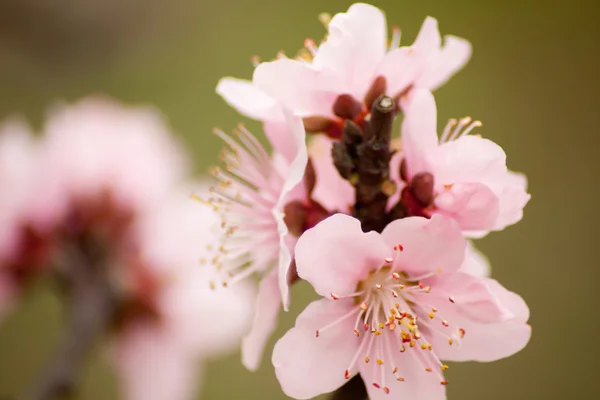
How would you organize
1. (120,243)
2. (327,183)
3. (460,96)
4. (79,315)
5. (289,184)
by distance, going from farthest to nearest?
1. (460,96)
2. (120,243)
3. (79,315)
4. (327,183)
5. (289,184)

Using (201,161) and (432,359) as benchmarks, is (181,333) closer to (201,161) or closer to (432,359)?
(432,359)

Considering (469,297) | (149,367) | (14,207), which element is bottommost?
(149,367)

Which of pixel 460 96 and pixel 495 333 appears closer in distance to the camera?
pixel 495 333

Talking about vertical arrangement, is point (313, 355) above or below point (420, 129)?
below

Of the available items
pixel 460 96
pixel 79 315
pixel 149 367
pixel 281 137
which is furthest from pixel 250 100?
pixel 460 96

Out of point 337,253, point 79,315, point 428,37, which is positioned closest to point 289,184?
point 337,253

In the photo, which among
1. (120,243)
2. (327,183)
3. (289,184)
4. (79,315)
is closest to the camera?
(289,184)

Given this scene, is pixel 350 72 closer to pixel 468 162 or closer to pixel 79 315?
pixel 468 162

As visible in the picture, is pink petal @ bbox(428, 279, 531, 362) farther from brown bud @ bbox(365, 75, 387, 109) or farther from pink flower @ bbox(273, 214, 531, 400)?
brown bud @ bbox(365, 75, 387, 109)
